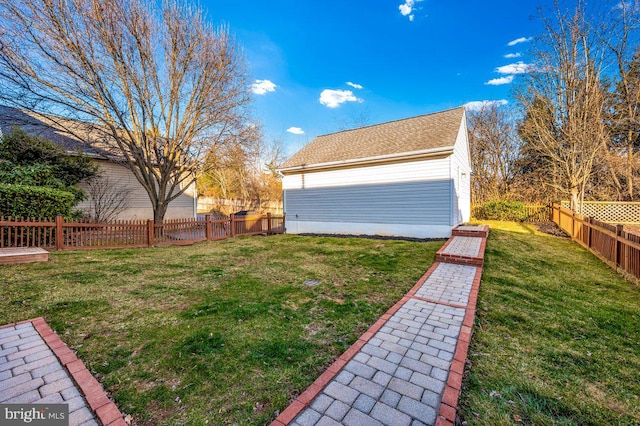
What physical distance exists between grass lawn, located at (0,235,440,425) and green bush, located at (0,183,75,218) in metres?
2.29

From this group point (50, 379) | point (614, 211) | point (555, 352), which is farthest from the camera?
point (614, 211)

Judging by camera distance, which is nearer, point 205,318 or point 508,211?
point 205,318

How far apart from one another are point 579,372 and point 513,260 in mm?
4966

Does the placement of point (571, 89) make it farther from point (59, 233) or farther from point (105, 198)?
point (105, 198)

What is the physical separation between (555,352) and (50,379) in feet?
16.5

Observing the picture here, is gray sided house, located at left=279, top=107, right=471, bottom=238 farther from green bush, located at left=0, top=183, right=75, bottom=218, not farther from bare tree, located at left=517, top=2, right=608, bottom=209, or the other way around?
green bush, located at left=0, top=183, right=75, bottom=218

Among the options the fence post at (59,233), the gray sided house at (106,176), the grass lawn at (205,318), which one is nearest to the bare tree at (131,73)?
the gray sided house at (106,176)

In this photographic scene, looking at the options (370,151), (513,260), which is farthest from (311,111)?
(513,260)

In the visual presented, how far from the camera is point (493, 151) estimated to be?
21828mm

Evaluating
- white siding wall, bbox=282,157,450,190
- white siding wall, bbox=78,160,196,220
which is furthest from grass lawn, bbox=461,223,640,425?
white siding wall, bbox=78,160,196,220

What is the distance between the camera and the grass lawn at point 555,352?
2006 mm

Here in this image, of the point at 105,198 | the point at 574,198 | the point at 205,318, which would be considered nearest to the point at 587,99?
the point at 574,198

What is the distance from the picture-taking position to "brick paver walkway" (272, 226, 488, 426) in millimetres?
1893

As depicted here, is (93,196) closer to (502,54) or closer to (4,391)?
(4,391)
